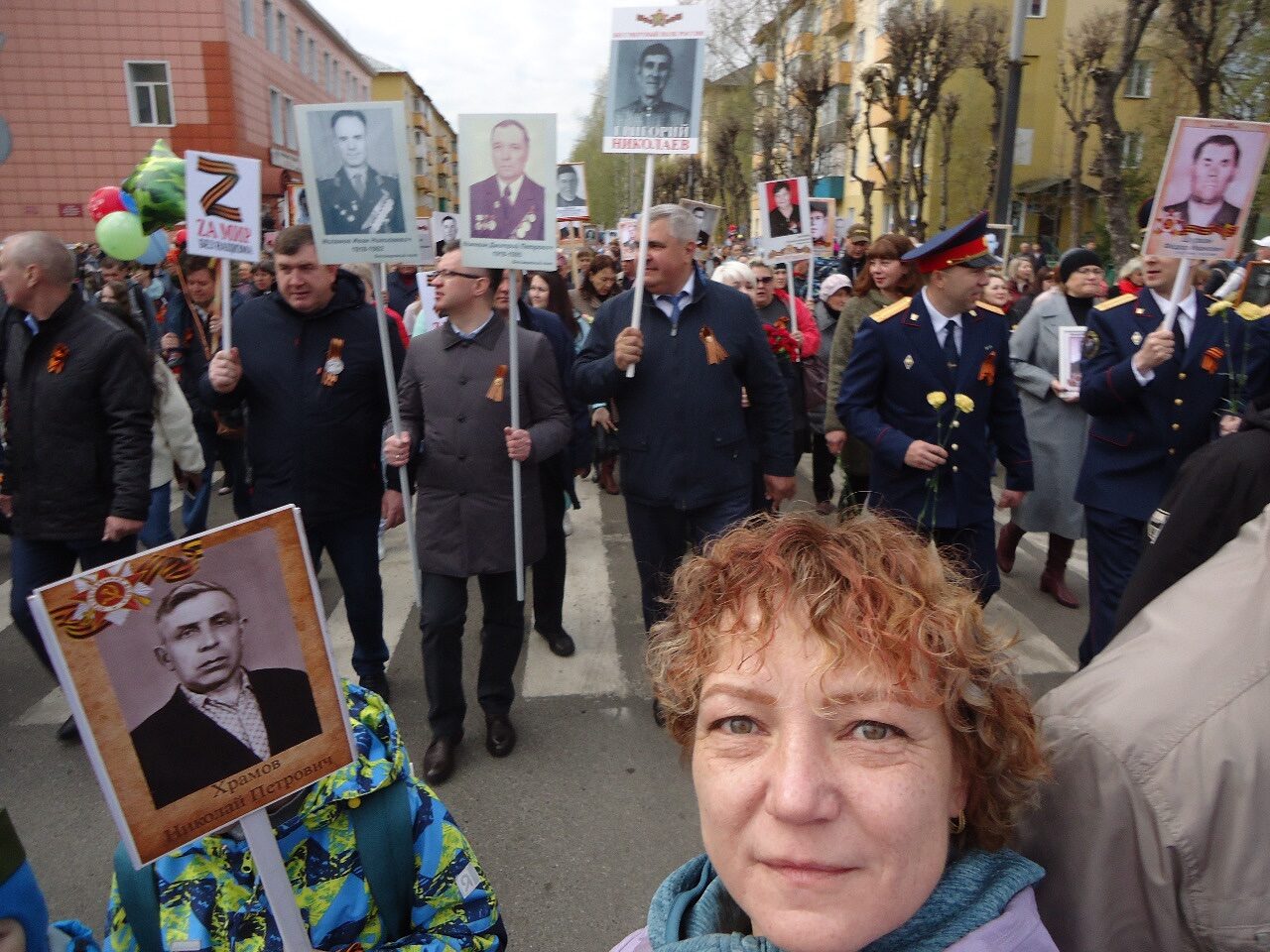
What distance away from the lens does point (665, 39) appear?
412cm

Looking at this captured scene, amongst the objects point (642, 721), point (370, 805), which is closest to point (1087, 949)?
point (370, 805)

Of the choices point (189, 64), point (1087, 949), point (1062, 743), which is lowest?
point (1087, 949)

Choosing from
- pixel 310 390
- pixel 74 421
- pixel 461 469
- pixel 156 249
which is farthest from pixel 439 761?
pixel 156 249

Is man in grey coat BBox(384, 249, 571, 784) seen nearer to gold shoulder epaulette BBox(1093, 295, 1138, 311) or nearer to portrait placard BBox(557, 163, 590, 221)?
gold shoulder epaulette BBox(1093, 295, 1138, 311)

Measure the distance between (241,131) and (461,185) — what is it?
1214 inches

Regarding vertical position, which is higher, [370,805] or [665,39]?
[665,39]

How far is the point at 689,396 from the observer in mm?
3904

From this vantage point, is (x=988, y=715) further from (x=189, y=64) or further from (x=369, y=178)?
(x=189, y=64)

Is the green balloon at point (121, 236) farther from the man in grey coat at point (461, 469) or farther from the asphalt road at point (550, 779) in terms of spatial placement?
the man in grey coat at point (461, 469)

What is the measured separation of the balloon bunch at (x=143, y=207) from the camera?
26.7 ft

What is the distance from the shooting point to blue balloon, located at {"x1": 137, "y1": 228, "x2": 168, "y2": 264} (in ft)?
31.8

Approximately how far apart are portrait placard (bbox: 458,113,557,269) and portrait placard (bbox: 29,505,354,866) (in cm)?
264

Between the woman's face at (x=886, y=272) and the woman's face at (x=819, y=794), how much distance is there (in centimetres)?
461

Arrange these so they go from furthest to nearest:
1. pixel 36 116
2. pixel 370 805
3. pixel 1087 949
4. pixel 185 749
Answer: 1. pixel 36 116
2. pixel 370 805
3. pixel 185 749
4. pixel 1087 949
